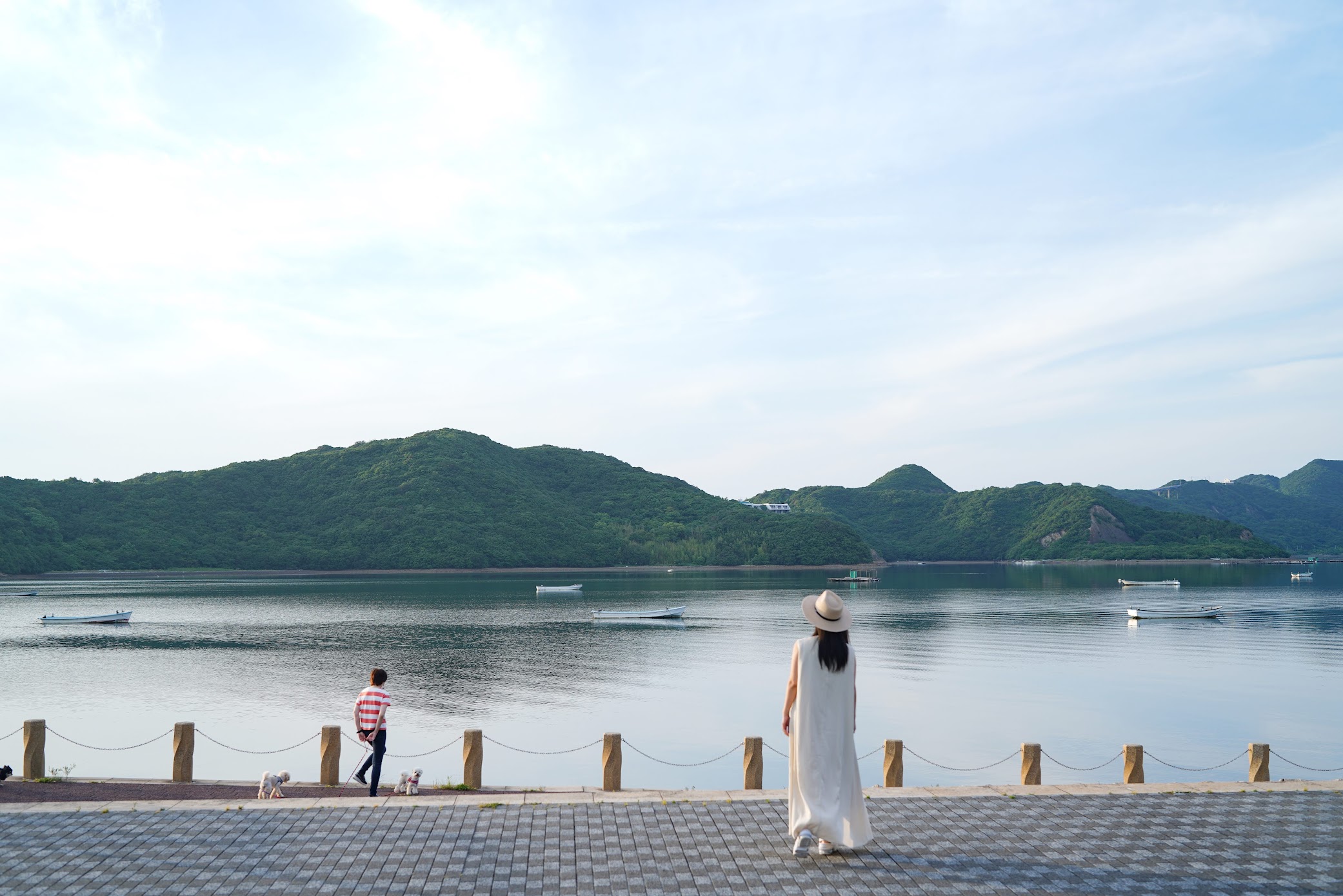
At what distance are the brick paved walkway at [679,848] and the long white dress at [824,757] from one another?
1.04 ft

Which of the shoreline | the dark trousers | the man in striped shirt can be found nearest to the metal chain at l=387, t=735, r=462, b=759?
the dark trousers

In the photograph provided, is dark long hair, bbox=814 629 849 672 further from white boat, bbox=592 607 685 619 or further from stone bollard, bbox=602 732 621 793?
white boat, bbox=592 607 685 619

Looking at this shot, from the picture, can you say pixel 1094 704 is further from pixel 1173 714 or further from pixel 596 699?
pixel 596 699

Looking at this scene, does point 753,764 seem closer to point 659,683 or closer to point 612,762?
point 612,762

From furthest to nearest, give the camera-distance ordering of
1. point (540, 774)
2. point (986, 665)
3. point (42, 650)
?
point (42, 650), point (986, 665), point (540, 774)

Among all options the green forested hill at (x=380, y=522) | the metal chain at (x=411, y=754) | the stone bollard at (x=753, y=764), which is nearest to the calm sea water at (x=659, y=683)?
the metal chain at (x=411, y=754)

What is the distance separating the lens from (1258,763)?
13766 mm

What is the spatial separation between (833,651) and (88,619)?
6832 centimetres

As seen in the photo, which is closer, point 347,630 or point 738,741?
point 738,741

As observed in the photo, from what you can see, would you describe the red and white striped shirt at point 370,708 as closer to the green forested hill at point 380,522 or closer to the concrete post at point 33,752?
the concrete post at point 33,752

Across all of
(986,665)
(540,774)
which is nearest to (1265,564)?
(986,665)

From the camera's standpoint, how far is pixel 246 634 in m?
55.3

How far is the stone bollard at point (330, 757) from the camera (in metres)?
14.7

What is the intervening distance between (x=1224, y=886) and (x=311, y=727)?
25.6 metres
